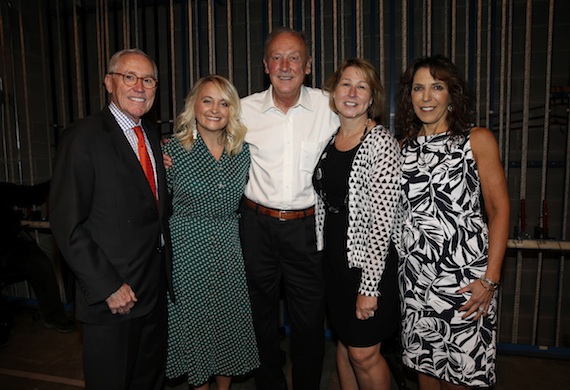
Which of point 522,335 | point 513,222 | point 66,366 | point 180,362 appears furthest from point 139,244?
point 522,335

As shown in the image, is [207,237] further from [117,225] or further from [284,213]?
[117,225]

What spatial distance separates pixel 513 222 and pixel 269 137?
336cm

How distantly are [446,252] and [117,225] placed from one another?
1.42 meters

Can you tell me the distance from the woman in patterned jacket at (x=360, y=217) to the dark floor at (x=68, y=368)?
3.16 ft

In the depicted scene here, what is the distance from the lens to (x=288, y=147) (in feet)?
7.70

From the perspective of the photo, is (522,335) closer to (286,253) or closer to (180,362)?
(286,253)

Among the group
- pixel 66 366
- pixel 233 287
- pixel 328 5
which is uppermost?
pixel 328 5

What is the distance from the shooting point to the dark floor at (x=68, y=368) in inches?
112

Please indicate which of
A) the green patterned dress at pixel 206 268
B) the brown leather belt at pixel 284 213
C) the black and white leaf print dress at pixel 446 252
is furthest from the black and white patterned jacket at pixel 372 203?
the green patterned dress at pixel 206 268

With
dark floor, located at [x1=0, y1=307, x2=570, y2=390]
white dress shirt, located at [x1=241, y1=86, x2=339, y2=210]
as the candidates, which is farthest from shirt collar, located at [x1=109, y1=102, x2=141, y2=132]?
dark floor, located at [x1=0, y1=307, x2=570, y2=390]

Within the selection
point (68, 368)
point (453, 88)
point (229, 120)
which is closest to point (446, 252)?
point (453, 88)

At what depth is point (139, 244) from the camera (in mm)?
1871

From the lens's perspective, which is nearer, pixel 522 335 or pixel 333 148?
pixel 333 148

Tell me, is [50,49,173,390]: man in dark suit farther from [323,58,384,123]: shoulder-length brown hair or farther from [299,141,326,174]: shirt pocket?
[323,58,384,123]: shoulder-length brown hair
